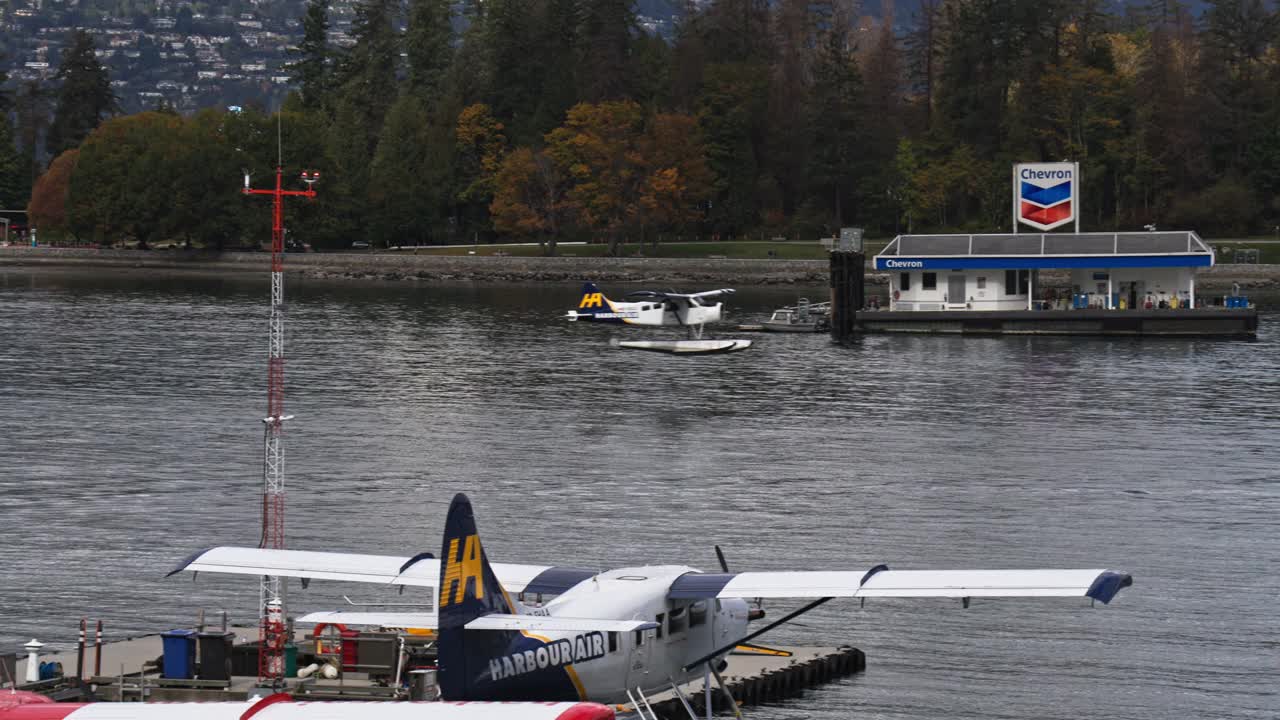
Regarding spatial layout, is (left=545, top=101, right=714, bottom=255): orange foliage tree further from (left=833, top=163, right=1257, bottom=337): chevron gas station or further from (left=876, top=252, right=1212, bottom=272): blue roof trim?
(left=876, top=252, right=1212, bottom=272): blue roof trim

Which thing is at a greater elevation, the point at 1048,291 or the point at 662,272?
the point at 662,272

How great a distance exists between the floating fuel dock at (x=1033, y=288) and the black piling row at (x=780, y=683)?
72.5 m

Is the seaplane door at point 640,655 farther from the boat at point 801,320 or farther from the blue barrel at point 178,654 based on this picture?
the boat at point 801,320

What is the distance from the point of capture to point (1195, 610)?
137 feet

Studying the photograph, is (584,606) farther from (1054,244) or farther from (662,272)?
(662,272)

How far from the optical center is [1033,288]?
115 metres

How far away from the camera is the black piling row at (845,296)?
114 m

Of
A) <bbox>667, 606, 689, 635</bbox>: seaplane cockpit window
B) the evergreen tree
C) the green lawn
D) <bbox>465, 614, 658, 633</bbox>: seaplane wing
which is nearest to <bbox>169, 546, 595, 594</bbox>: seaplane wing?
<bbox>667, 606, 689, 635</bbox>: seaplane cockpit window

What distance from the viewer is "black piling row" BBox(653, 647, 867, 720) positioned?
30.9 metres

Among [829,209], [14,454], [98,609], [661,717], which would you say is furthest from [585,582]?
[829,209]

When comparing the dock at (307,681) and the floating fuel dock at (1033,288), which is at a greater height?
the floating fuel dock at (1033,288)

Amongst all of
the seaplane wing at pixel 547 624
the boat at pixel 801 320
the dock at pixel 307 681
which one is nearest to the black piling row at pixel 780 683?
the dock at pixel 307 681

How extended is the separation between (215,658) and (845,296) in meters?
87.8

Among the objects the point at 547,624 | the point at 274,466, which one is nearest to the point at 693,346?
the point at 274,466
